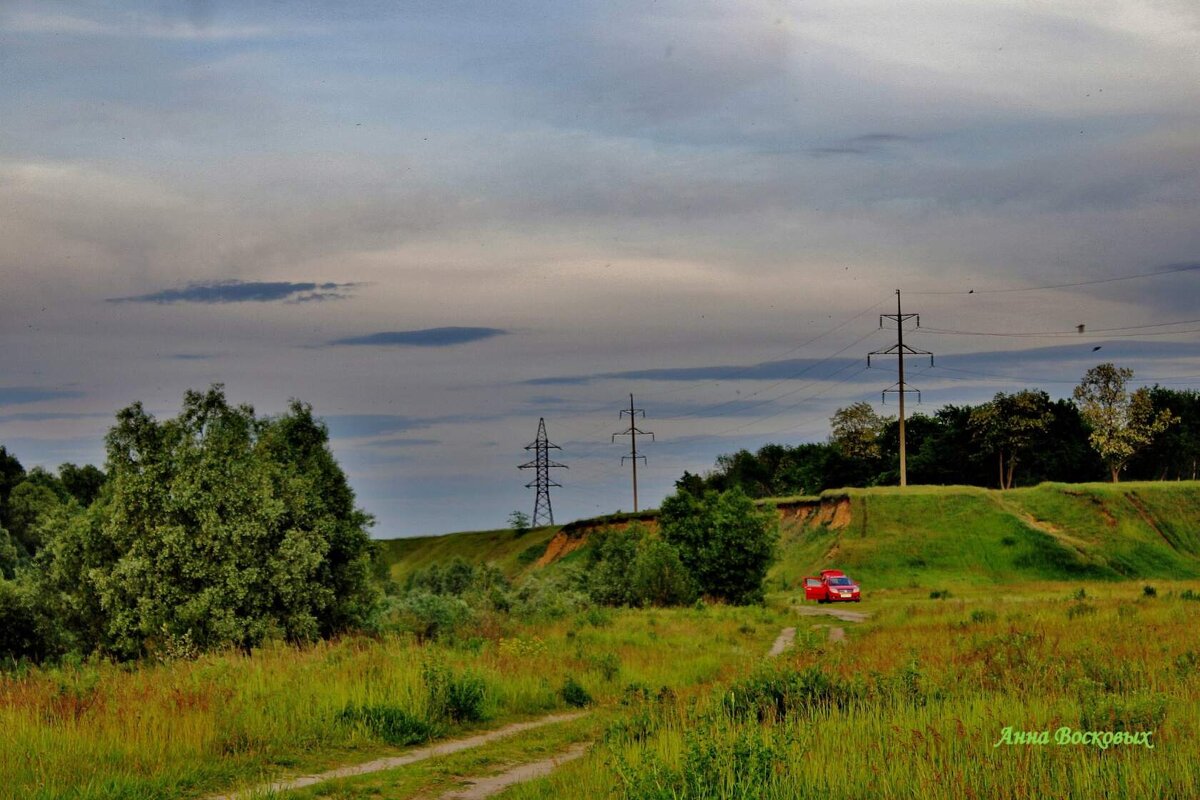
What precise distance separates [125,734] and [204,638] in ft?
81.2

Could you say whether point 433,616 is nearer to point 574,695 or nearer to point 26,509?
point 574,695

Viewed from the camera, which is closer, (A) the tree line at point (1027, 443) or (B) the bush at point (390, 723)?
(B) the bush at point (390, 723)

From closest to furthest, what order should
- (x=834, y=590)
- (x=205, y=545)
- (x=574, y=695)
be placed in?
(x=574, y=695) → (x=205, y=545) → (x=834, y=590)

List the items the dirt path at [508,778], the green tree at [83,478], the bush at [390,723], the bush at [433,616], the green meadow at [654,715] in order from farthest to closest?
the green tree at [83,478]
the bush at [433,616]
the bush at [390,723]
the dirt path at [508,778]
the green meadow at [654,715]

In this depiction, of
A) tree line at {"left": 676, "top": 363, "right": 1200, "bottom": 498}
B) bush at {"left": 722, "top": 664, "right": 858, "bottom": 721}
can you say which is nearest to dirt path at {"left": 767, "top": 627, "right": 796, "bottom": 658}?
bush at {"left": 722, "top": 664, "right": 858, "bottom": 721}

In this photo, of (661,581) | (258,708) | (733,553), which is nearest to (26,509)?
(661,581)

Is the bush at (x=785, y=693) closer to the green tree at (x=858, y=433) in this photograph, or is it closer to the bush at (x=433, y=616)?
the bush at (x=433, y=616)

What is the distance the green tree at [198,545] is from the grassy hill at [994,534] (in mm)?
36459

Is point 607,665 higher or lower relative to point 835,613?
higher

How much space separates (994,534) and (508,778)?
233 feet

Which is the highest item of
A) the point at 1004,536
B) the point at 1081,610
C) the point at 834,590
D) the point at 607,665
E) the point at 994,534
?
the point at 607,665

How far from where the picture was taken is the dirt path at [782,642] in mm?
27172

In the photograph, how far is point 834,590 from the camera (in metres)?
55.6

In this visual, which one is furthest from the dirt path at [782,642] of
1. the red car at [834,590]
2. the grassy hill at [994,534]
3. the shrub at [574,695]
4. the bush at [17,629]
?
the grassy hill at [994,534]
